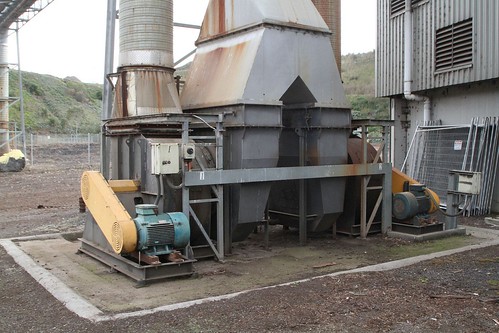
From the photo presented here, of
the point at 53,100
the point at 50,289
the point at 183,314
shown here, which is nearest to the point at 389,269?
the point at 183,314

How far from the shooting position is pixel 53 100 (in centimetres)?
5712

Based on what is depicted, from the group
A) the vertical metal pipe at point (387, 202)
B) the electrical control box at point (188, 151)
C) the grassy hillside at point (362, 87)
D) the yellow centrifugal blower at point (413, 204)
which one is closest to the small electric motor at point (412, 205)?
the yellow centrifugal blower at point (413, 204)

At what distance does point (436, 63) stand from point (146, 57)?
851 cm

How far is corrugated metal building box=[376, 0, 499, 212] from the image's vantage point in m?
12.4

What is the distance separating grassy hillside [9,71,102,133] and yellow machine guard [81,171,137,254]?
41922mm

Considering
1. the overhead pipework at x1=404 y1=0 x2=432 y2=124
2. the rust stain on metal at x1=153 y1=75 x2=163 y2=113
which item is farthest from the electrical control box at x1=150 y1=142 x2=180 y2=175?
the overhead pipework at x1=404 y1=0 x2=432 y2=124

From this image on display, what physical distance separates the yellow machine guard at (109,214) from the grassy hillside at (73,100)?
113ft

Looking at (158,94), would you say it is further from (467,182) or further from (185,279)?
(467,182)

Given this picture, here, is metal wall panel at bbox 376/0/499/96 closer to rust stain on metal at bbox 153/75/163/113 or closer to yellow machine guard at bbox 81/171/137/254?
rust stain on metal at bbox 153/75/163/113

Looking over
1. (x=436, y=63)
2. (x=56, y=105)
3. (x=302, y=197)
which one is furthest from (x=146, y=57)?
(x=56, y=105)

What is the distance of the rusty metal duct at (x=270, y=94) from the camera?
327 inches

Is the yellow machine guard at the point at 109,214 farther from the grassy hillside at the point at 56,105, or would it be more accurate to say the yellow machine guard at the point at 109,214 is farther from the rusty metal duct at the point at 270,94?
the grassy hillside at the point at 56,105

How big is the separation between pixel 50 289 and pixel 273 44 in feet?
16.4

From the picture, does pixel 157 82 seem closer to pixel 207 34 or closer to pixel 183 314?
pixel 207 34
